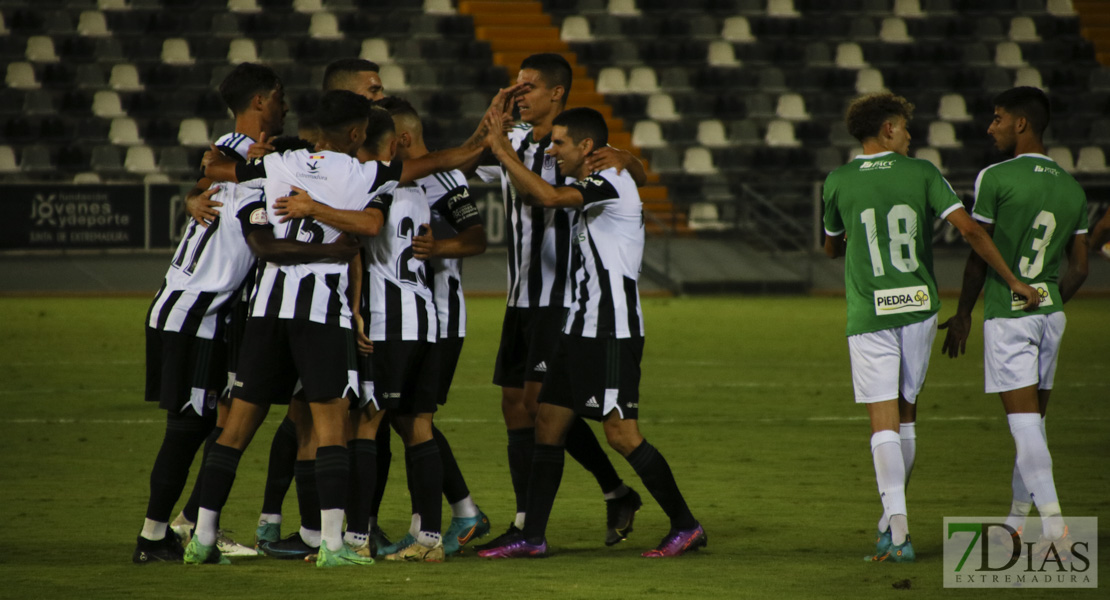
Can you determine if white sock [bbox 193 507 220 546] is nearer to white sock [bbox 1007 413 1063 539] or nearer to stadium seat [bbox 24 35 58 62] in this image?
white sock [bbox 1007 413 1063 539]

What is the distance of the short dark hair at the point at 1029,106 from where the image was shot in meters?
5.57

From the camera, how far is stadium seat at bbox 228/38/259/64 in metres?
24.1

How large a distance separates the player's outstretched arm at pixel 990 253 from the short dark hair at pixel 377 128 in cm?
232

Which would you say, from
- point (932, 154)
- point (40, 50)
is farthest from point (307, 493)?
point (932, 154)

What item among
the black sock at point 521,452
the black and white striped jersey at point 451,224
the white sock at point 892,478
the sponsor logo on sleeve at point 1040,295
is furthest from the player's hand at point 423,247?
the sponsor logo on sleeve at point 1040,295

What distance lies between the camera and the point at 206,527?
5191 millimetres

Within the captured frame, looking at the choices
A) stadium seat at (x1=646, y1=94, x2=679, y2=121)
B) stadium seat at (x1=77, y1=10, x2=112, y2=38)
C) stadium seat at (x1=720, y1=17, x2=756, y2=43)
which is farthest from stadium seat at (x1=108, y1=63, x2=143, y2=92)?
stadium seat at (x1=720, y1=17, x2=756, y2=43)

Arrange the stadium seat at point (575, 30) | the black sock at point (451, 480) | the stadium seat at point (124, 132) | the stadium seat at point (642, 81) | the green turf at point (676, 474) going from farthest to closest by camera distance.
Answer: the stadium seat at point (575, 30) < the stadium seat at point (642, 81) < the stadium seat at point (124, 132) < the black sock at point (451, 480) < the green turf at point (676, 474)

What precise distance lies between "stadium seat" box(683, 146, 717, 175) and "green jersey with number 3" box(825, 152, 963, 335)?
777 inches

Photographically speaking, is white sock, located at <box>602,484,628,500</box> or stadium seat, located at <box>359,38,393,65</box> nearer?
white sock, located at <box>602,484,628,500</box>

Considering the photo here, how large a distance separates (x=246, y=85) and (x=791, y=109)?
21.9m

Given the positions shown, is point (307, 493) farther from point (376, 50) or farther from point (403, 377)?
point (376, 50)

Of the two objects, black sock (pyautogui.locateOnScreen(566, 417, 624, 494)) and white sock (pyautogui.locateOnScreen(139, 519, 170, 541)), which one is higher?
black sock (pyautogui.locateOnScreen(566, 417, 624, 494))

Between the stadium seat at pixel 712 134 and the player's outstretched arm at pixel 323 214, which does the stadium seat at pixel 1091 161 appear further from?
the player's outstretched arm at pixel 323 214
